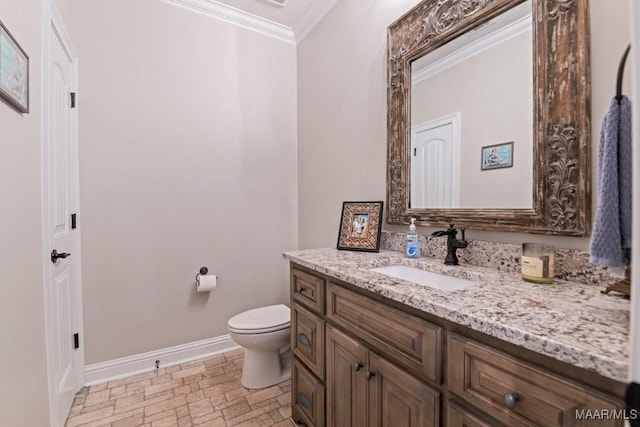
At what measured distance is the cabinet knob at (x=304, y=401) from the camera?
1480 mm

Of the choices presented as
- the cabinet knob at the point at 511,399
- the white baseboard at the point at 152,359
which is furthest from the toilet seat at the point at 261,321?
the cabinet knob at the point at 511,399

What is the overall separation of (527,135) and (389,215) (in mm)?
792

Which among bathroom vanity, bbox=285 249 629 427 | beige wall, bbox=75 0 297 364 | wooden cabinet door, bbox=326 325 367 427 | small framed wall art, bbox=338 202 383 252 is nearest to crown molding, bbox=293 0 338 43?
beige wall, bbox=75 0 297 364

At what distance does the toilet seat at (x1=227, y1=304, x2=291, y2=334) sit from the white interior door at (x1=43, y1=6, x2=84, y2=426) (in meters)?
0.90

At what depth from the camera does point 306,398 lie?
1503 millimetres

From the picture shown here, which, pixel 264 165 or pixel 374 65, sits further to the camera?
pixel 264 165

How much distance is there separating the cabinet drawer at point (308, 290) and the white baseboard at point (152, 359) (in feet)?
4.13

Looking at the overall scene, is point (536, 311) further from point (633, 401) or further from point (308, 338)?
point (308, 338)

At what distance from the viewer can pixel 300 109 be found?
274 cm

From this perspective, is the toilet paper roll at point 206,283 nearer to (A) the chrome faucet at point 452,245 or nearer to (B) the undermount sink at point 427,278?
(B) the undermount sink at point 427,278

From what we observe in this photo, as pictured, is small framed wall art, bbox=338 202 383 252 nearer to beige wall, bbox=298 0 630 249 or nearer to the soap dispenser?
beige wall, bbox=298 0 630 249

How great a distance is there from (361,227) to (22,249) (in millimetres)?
1586

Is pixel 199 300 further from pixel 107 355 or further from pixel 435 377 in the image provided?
pixel 435 377

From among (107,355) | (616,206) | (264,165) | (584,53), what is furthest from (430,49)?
(107,355)
